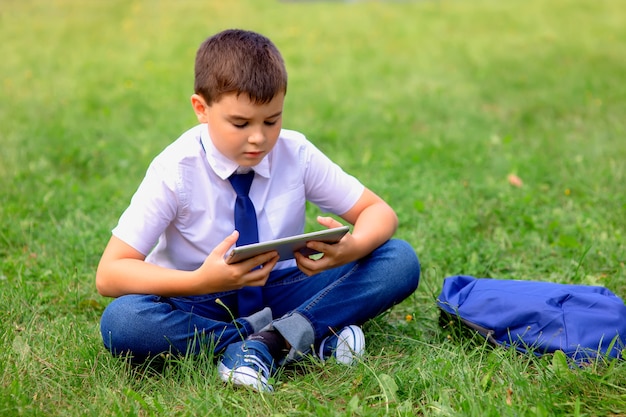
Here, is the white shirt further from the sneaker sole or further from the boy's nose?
the sneaker sole

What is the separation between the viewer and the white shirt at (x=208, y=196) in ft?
8.84

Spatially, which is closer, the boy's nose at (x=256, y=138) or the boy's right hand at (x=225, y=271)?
the boy's right hand at (x=225, y=271)

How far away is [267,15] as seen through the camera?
36.1ft

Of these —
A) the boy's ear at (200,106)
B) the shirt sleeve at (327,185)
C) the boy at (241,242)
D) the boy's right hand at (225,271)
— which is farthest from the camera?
the shirt sleeve at (327,185)

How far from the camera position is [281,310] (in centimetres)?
303

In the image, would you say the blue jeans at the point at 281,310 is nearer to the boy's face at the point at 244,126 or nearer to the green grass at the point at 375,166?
the green grass at the point at 375,166

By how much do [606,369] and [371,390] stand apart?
79cm

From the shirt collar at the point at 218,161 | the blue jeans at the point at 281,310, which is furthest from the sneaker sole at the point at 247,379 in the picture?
the shirt collar at the point at 218,161

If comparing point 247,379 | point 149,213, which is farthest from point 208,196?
point 247,379

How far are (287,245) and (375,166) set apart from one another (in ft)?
9.13

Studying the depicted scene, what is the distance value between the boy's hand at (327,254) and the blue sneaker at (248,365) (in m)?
0.32

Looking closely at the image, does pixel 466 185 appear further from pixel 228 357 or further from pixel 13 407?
pixel 13 407

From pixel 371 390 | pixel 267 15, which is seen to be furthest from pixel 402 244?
pixel 267 15

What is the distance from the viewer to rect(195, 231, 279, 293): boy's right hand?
2496 mm
